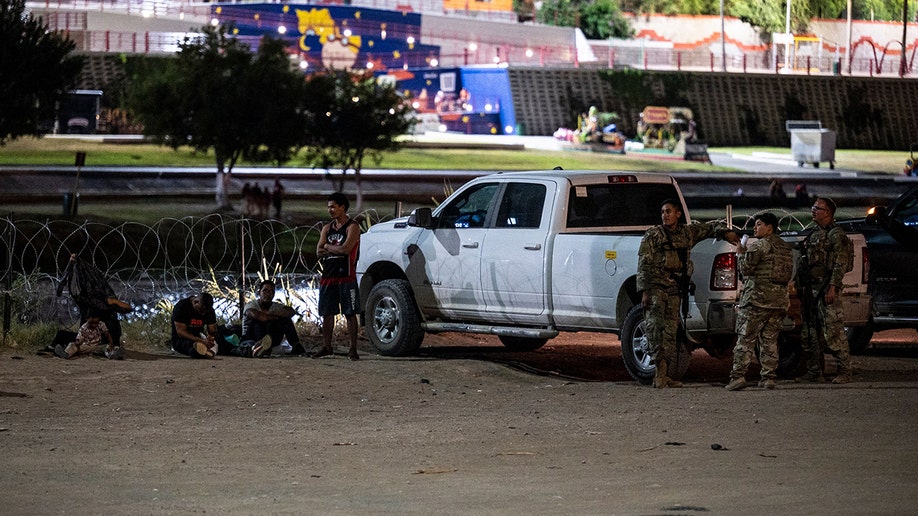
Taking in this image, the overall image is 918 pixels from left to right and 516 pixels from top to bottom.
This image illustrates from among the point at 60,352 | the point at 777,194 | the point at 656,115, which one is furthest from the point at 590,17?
the point at 60,352

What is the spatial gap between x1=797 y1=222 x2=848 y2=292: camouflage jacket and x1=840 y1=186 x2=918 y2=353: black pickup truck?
303cm

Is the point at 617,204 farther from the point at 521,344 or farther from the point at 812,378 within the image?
the point at 521,344

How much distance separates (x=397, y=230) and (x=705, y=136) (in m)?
64.1

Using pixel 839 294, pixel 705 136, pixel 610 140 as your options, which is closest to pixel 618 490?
pixel 839 294

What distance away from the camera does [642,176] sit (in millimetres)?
13391

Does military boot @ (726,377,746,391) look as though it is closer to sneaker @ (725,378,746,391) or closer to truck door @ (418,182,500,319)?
sneaker @ (725,378,746,391)

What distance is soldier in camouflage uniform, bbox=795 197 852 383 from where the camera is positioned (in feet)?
39.4

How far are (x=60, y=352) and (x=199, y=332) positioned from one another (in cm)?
135

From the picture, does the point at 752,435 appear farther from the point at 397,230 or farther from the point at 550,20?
the point at 550,20

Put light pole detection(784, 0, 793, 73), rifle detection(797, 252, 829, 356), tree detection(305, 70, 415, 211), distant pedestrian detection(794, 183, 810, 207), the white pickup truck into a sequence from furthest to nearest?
light pole detection(784, 0, 793, 73) → tree detection(305, 70, 415, 211) → distant pedestrian detection(794, 183, 810, 207) → rifle detection(797, 252, 829, 356) → the white pickup truck

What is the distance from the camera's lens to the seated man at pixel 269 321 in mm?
14070

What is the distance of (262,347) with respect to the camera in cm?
1388

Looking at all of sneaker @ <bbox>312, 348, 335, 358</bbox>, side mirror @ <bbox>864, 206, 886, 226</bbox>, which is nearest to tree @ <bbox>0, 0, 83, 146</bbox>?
sneaker @ <bbox>312, 348, 335, 358</bbox>

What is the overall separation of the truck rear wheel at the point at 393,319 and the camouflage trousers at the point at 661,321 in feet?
10.3
